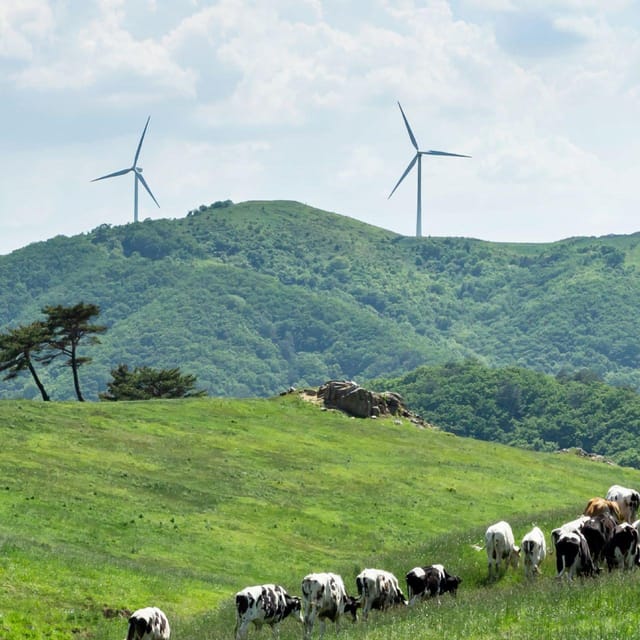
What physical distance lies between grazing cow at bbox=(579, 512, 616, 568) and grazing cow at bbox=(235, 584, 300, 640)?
8.86m

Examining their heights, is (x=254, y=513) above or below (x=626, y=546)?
below

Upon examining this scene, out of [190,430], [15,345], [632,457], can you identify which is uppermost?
[15,345]

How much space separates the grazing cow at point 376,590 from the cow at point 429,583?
29.2 inches

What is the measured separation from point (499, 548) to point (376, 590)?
255 inches

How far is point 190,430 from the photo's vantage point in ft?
308

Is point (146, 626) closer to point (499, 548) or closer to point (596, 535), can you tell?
point (499, 548)

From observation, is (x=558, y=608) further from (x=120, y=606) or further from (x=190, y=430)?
(x=190, y=430)

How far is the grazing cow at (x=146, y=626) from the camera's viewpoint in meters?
33.6

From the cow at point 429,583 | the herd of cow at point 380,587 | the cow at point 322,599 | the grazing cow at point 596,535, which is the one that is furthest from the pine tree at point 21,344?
the grazing cow at point 596,535

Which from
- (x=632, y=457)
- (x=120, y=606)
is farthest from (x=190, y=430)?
(x=632, y=457)

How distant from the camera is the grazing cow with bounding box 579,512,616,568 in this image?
116 ft

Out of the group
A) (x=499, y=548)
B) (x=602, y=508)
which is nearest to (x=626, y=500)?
(x=602, y=508)

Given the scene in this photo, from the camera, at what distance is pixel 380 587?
35406 millimetres

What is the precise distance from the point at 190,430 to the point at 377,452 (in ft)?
49.7
